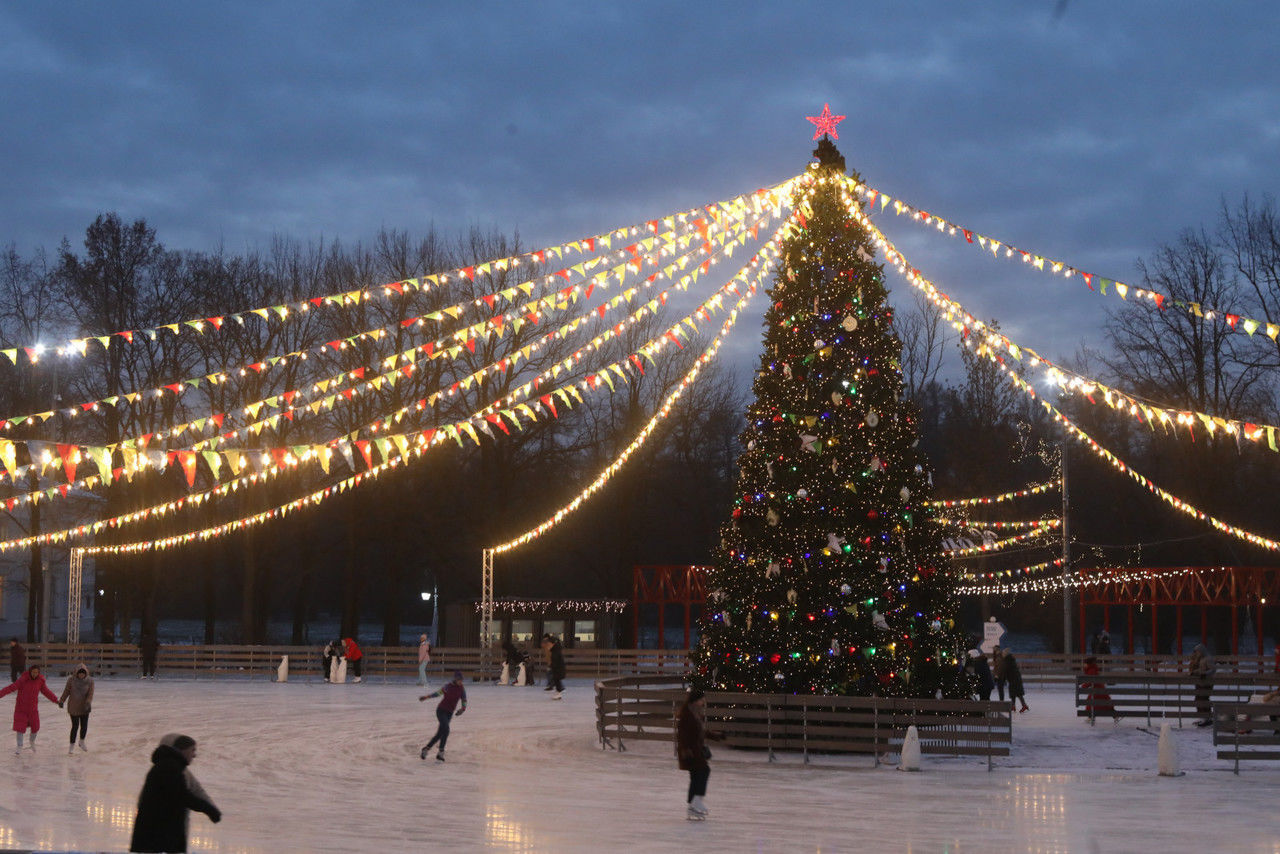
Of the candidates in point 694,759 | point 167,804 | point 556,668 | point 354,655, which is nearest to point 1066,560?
point 556,668

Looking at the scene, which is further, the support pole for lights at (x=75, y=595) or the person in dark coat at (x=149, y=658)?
the support pole for lights at (x=75, y=595)

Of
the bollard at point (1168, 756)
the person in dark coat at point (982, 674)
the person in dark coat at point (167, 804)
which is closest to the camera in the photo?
the person in dark coat at point (167, 804)

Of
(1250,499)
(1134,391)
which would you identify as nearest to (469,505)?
(1134,391)

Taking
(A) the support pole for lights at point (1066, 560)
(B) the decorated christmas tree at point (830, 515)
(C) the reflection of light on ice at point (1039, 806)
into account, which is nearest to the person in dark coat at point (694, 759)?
(C) the reflection of light on ice at point (1039, 806)

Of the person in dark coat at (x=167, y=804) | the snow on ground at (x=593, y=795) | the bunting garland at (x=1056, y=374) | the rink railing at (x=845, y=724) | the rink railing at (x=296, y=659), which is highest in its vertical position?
the bunting garland at (x=1056, y=374)

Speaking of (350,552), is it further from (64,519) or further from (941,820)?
Answer: (941,820)

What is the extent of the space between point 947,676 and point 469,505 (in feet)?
102

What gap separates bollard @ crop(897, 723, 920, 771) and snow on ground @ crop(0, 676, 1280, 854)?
23 cm

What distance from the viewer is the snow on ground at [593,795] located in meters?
11.7

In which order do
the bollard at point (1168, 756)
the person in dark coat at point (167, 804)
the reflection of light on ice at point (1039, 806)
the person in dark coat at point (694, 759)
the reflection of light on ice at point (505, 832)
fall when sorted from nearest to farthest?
the person in dark coat at point (167, 804) < the reflection of light on ice at point (505, 832) < the reflection of light on ice at point (1039, 806) < the person in dark coat at point (694, 759) < the bollard at point (1168, 756)

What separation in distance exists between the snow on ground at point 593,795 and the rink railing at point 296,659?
48.3ft

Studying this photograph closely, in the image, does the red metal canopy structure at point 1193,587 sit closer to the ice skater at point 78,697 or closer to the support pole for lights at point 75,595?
the support pole for lights at point 75,595

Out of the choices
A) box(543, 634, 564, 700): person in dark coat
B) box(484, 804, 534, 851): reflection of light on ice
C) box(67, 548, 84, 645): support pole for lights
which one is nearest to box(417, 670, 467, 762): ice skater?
box(484, 804, 534, 851): reflection of light on ice

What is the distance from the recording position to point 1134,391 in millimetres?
44812
